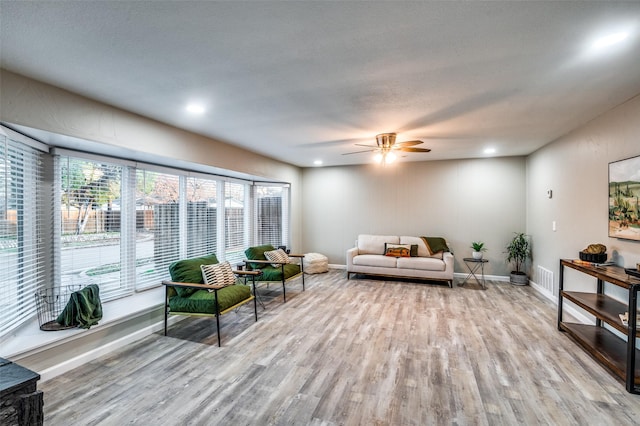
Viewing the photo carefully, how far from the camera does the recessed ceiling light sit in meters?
2.95

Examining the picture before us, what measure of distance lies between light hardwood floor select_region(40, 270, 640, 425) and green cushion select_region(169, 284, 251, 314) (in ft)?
1.15

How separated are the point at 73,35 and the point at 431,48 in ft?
7.33

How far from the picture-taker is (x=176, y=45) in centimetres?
188

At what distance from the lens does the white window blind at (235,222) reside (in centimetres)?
540

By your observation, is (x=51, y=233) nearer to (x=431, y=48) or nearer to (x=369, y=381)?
(x=369, y=381)

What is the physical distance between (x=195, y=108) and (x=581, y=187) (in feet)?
15.5

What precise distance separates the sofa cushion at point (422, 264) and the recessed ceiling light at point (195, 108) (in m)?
4.40

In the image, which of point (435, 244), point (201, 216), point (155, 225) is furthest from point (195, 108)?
point (435, 244)

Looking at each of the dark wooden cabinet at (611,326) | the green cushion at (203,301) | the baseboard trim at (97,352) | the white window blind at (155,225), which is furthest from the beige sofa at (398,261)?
the baseboard trim at (97,352)

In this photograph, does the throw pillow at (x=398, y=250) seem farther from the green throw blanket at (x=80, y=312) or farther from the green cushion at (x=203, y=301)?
the green throw blanket at (x=80, y=312)

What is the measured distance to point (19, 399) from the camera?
1116 millimetres

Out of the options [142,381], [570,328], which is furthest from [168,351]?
[570,328]

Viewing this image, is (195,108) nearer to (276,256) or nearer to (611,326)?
(276,256)

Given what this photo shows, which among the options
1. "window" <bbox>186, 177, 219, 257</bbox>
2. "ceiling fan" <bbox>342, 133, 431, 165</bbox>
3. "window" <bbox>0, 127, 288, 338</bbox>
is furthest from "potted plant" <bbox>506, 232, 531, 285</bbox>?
"window" <bbox>186, 177, 219, 257</bbox>
